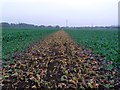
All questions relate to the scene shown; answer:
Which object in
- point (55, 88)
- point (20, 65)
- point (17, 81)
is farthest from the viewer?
point (20, 65)

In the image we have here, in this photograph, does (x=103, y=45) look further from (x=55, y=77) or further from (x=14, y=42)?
(x=55, y=77)

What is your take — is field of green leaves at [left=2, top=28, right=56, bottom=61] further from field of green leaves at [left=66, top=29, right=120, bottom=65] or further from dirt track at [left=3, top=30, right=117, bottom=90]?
field of green leaves at [left=66, top=29, right=120, bottom=65]

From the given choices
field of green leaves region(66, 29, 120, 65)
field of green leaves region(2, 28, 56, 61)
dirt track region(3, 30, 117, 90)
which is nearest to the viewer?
dirt track region(3, 30, 117, 90)

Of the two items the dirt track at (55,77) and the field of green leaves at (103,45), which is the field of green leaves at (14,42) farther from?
the field of green leaves at (103,45)

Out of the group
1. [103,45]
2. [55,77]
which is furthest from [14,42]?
[55,77]

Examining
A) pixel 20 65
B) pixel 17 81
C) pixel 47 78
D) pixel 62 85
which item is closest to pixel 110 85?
pixel 62 85

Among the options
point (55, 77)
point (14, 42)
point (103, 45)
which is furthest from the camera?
point (14, 42)

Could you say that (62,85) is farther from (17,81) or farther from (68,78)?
(17,81)

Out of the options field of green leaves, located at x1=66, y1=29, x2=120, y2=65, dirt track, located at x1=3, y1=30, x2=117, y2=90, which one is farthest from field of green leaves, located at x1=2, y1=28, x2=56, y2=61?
field of green leaves, located at x1=66, y1=29, x2=120, y2=65

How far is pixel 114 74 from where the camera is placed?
758 centimetres

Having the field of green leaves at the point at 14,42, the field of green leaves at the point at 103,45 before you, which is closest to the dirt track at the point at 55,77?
the field of green leaves at the point at 103,45

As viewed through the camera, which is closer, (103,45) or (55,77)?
(55,77)

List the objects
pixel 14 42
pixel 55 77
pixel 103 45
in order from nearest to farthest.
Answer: pixel 55 77 → pixel 103 45 → pixel 14 42

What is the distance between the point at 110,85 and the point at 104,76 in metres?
0.91
